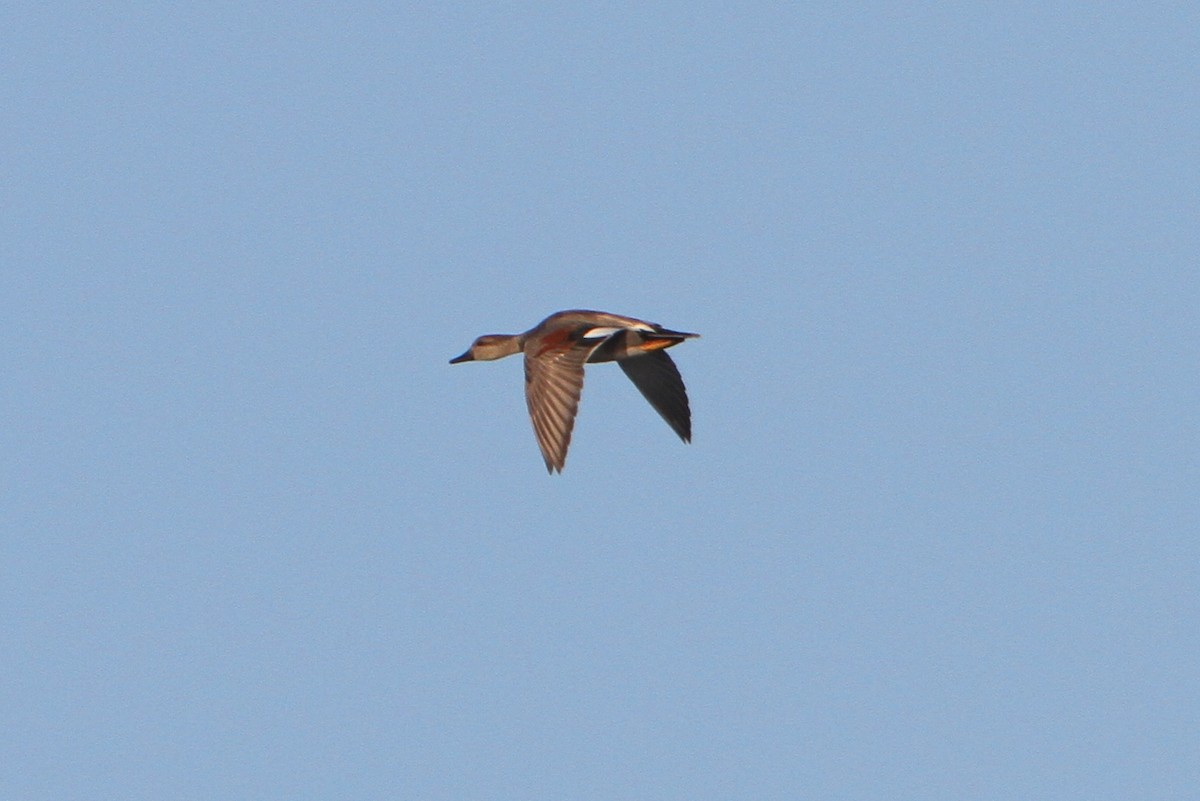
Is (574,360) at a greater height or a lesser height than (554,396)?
greater

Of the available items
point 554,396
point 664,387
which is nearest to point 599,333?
point 554,396

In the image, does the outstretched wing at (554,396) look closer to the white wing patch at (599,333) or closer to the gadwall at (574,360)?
the gadwall at (574,360)

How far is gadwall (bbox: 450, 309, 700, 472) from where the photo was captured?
66.5ft

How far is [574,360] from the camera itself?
20969 mm

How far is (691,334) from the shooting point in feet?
72.9

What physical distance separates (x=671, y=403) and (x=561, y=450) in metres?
4.37

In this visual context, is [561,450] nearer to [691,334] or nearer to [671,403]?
[691,334]

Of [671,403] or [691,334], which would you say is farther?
Answer: [671,403]

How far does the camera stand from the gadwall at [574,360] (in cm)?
2027

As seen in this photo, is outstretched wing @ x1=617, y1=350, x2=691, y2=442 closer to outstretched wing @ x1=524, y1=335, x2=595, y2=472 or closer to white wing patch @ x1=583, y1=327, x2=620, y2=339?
white wing patch @ x1=583, y1=327, x2=620, y2=339

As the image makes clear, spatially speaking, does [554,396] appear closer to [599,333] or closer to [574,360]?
[574,360]

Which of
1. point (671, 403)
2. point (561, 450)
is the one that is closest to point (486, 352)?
point (671, 403)

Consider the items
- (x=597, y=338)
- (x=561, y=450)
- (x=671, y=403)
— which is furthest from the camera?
(x=671, y=403)

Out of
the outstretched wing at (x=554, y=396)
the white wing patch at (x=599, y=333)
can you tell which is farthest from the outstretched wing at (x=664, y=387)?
the outstretched wing at (x=554, y=396)
